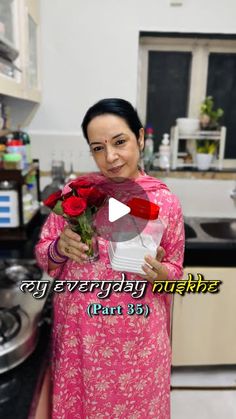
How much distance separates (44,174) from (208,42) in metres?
1.32

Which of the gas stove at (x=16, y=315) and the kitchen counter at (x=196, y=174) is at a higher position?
the kitchen counter at (x=196, y=174)

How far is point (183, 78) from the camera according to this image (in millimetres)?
2309

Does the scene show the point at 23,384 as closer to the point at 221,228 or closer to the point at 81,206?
the point at 81,206

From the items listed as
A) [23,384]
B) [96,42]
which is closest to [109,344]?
[23,384]

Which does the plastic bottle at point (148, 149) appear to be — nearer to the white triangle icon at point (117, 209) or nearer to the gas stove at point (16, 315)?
the gas stove at point (16, 315)

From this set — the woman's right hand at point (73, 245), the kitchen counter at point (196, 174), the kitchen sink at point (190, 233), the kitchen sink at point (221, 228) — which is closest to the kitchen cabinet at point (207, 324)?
the kitchen sink at point (190, 233)

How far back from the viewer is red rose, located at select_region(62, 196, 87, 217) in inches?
27.1

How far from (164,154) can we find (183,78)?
530 mm

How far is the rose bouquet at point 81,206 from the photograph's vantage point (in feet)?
2.28

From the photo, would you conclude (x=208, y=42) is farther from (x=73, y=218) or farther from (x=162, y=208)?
(x=73, y=218)

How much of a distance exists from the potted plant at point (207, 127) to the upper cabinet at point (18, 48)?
1.02 metres

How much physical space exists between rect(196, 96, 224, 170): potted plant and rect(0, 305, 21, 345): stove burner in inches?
63.1

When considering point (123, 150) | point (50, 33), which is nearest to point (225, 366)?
point (123, 150)

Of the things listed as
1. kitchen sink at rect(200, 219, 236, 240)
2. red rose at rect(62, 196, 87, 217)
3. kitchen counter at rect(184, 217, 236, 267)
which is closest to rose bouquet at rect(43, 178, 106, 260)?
red rose at rect(62, 196, 87, 217)
